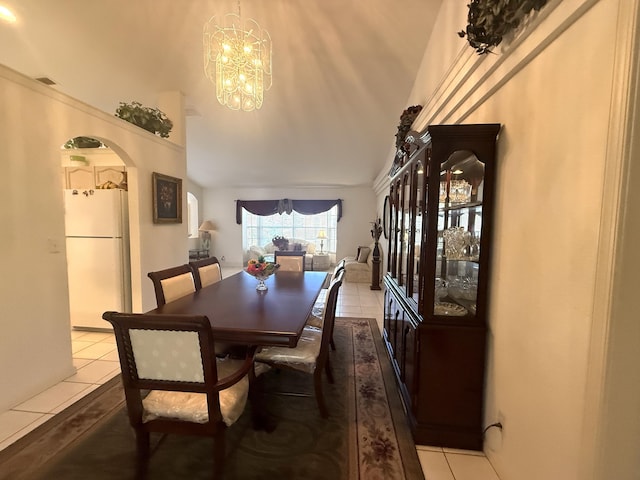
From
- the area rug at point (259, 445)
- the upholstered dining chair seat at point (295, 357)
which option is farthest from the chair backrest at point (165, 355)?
the upholstered dining chair seat at point (295, 357)

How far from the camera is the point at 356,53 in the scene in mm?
3162

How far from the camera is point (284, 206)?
8.48m

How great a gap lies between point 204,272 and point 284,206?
569 centimetres

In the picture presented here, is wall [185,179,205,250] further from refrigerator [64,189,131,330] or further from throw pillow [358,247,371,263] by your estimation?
refrigerator [64,189,131,330]

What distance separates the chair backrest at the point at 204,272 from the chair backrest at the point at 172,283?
10 centimetres

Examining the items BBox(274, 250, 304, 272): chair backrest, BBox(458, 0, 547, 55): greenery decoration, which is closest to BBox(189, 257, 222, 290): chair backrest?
Answer: BBox(274, 250, 304, 272): chair backrest

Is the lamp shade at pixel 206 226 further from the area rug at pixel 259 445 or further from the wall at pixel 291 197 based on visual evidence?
the area rug at pixel 259 445

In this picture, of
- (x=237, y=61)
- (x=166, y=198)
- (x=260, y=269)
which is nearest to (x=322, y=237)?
(x=166, y=198)

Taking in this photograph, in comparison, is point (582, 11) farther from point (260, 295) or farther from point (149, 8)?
point (149, 8)

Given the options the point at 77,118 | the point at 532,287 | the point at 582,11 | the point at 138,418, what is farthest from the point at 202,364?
the point at 77,118

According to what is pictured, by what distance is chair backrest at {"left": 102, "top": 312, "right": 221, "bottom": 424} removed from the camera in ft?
4.13

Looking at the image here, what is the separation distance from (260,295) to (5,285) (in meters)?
1.75

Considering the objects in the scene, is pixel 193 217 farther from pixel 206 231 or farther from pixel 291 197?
pixel 291 197

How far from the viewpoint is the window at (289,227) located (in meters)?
8.81
